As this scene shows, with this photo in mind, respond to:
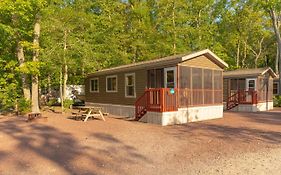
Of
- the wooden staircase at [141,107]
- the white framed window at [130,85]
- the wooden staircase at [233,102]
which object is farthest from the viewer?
the wooden staircase at [233,102]

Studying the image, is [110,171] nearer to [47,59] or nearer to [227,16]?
[47,59]

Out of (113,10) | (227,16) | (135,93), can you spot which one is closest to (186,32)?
(113,10)

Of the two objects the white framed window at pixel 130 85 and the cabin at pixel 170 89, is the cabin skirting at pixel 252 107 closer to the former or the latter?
the cabin at pixel 170 89

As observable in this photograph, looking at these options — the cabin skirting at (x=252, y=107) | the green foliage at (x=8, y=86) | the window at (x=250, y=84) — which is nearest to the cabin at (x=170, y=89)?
the cabin skirting at (x=252, y=107)

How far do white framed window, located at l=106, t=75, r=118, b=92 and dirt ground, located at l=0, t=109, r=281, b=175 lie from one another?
25.6ft

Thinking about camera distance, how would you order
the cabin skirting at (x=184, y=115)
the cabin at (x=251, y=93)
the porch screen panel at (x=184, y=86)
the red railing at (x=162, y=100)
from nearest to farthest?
the red railing at (x=162, y=100) < the cabin skirting at (x=184, y=115) < the porch screen panel at (x=184, y=86) < the cabin at (x=251, y=93)

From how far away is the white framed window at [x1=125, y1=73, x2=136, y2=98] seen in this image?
1673cm

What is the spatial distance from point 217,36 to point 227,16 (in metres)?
3.32

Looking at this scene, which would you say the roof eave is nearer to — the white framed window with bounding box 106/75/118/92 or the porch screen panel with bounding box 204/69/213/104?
the porch screen panel with bounding box 204/69/213/104

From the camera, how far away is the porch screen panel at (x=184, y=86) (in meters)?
14.0

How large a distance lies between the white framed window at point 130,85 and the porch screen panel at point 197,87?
3942 mm

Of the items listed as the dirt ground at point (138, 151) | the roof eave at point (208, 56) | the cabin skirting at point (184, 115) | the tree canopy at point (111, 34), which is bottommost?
the dirt ground at point (138, 151)

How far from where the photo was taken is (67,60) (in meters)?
18.4

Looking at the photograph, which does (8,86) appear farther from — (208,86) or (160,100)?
(208,86)
